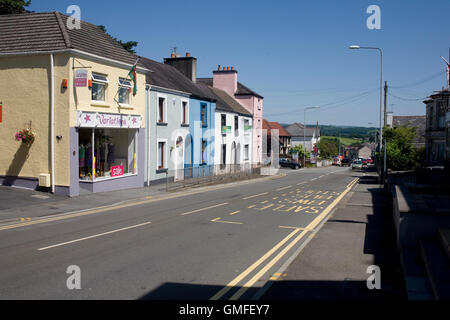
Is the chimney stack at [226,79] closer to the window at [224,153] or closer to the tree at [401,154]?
the window at [224,153]

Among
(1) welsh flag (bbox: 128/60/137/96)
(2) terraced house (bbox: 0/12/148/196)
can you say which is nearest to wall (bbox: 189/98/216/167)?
(1) welsh flag (bbox: 128/60/137/96)

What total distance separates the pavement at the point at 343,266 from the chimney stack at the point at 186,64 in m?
26.4

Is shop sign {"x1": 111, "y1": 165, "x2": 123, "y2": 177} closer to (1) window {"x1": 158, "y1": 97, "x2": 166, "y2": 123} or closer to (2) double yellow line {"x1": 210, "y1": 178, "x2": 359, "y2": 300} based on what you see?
Answer: (1) window {"x1": 158, "y1": 97, "x2": 166, "y2": 123}

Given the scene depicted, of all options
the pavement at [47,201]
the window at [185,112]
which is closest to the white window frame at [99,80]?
the pavement at [47,201]

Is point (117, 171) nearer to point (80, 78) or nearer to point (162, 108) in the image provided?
point (80, 78)

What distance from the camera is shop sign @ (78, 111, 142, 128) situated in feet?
63.2

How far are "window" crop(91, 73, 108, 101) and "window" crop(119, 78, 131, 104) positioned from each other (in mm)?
1197

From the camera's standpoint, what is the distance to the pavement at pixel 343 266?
6.97 metres

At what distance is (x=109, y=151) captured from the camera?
77.0 ft

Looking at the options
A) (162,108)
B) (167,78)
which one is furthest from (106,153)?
(167,78)

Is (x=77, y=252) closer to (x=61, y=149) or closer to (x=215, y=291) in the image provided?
(x=215, y=291)

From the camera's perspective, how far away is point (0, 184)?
65.0ft
